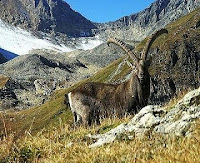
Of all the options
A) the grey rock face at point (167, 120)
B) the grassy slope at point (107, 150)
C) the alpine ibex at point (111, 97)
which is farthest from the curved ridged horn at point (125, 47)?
the grey rock face at point (167, 120)

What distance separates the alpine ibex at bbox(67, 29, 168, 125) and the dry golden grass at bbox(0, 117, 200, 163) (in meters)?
7.09

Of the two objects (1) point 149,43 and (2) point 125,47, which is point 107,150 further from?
(2) point 125,47

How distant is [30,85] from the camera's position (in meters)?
182

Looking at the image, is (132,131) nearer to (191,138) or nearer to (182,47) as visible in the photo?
(191,138)

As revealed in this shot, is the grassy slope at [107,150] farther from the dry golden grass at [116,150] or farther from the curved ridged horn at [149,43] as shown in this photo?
the curved ridged horn at [149,43]

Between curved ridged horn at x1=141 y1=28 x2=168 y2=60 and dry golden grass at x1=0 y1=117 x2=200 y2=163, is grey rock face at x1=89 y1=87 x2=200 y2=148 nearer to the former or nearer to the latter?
dry golden grass at x1=0 y1=117 x2=200 y2=163

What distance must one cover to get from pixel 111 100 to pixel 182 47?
67870 mm

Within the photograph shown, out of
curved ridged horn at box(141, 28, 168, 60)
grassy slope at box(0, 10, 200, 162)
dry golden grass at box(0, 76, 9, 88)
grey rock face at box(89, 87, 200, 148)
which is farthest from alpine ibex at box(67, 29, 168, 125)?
dry golden grass at box(0, 76, 9, 88)

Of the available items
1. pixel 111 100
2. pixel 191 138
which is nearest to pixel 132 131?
pixel 191 138

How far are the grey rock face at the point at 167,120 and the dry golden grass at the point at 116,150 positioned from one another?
0.88 ft

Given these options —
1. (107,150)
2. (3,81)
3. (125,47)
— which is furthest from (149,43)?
(3,81)

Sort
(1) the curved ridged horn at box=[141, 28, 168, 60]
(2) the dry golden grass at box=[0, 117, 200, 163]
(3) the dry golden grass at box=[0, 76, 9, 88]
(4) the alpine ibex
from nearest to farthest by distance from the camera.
Answer: (2) the dry golden grass at box=[0, 117, 200, 163]
(4) the alpine ibex
(1) the curved ridged horn at box=[141, 28, 168, 60]
(3) the dry golden grass at box=[0, 76, 9, 88]

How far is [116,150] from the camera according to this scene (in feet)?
24.7

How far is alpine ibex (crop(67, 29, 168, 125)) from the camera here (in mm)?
17922
